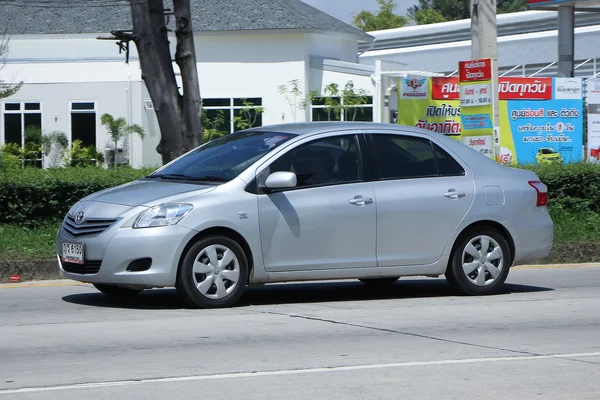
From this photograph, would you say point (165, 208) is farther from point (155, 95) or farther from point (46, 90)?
point (46, 90)

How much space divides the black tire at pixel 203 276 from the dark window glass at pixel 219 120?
31336 mm

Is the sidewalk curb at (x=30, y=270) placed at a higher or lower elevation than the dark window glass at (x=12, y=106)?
lower

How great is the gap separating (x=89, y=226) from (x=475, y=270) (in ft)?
12.5

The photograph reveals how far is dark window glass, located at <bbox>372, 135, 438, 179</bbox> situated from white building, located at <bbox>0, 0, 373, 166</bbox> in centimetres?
2995

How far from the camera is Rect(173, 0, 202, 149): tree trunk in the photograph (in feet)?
50.3

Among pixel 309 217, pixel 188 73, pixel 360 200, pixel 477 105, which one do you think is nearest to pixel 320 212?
pixel 309 217

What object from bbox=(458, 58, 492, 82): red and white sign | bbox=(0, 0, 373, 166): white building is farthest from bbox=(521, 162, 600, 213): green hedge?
bbox=(0, 0, 373, 166): white building

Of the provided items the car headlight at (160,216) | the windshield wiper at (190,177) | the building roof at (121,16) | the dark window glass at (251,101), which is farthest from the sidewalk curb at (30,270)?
the building roof at (121,16)

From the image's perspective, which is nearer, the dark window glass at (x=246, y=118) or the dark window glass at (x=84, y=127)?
the dark window glass at (x=84, y=127)

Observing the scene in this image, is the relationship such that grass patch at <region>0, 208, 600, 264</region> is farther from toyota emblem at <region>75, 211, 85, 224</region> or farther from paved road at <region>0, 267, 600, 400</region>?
toyota emblem at <region>75, 211, 85, 224</region>

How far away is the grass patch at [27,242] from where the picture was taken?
12.3 m

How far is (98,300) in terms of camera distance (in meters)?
10.2

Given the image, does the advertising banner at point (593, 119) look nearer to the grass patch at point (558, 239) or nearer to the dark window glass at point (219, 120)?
the grass patch at point (558, 239)

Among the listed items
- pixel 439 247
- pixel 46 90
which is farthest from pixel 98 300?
pixel 46 90
